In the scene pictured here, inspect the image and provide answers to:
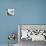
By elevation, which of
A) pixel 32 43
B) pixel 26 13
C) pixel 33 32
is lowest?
pixel 32 43

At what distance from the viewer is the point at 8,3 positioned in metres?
2.65

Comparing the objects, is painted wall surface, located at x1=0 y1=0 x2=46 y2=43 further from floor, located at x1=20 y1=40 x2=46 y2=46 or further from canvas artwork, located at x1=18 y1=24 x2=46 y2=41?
floor, located at x1=20 y1=40 x2=46 y2=46

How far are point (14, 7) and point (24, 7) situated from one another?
0.68 ft

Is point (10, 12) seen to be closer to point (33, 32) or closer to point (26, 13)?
point (26, 13)

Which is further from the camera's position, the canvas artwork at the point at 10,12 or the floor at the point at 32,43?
the canvas artwork at the point at 10,12

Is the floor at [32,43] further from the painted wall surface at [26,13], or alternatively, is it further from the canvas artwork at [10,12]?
the canvas artwork at [10,12]

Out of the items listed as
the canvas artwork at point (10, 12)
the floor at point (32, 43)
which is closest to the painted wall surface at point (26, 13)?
the canvas artwork at point (10, 12)

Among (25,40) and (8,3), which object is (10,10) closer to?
(8,3)

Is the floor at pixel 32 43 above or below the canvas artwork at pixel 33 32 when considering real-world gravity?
below

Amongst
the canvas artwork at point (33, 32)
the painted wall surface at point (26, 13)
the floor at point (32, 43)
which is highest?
the painted wall surface at point (26, 13)

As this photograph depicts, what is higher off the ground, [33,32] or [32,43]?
[33,32]

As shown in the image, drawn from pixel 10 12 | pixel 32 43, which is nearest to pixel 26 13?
pixel 10 12

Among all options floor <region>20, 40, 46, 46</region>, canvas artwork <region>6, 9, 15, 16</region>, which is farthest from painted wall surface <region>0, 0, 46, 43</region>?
floor <region>20, 40, 46, 46</region>

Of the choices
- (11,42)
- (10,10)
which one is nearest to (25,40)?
(11,42)
